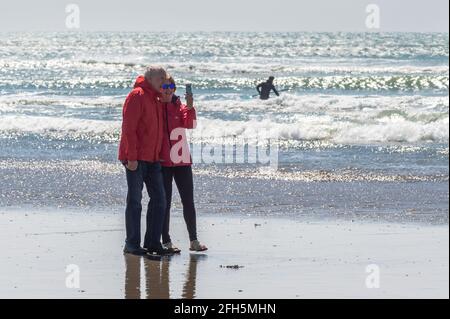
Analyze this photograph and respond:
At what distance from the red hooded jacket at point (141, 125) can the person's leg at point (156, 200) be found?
0.11 metres

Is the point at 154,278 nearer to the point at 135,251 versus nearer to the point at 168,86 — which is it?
the point at 135,251

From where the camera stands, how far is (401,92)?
36.2m

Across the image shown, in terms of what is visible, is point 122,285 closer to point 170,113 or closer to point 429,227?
point 170,113

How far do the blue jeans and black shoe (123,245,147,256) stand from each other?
24 mm

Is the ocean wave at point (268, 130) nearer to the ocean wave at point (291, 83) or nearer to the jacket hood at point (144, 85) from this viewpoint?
the jacket hood at point (144, 85)

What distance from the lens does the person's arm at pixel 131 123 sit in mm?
8383

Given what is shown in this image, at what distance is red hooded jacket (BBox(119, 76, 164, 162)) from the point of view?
8391 millimetres

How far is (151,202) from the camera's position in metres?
8.64

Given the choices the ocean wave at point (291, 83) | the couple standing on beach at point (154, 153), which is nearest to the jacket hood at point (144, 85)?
the couple standing on beach at point (154, 153)

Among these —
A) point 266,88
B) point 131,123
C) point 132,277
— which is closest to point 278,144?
point 131,123

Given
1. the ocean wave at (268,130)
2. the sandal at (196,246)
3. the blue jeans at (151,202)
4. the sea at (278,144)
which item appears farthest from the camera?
the ocean wave at (268,130)

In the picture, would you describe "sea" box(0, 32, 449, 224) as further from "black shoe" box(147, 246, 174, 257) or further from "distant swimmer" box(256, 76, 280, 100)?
"black shoe" box(147, 246, 174, 257)
